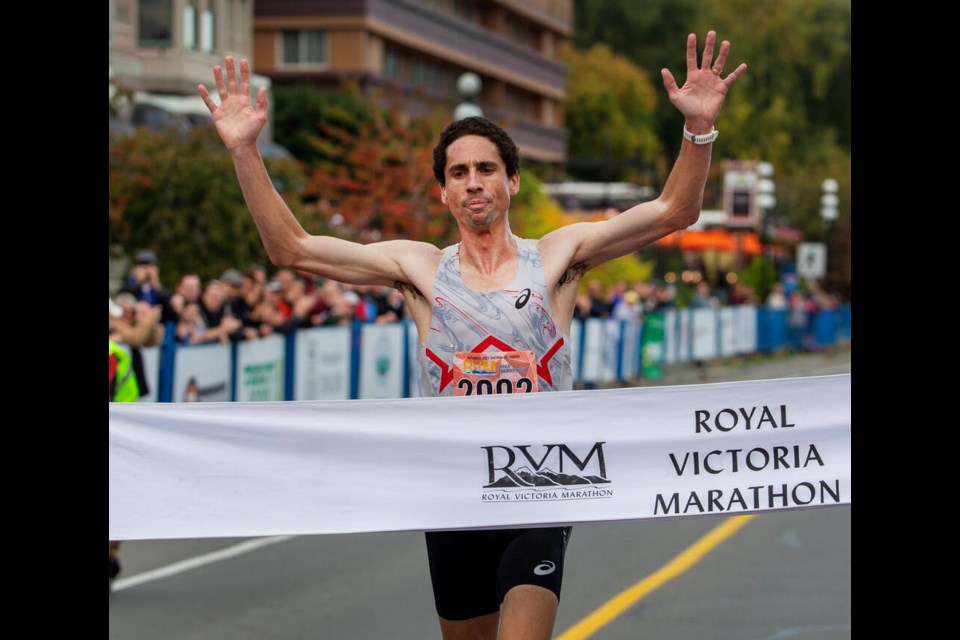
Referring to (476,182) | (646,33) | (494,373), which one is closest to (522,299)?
(494,373)

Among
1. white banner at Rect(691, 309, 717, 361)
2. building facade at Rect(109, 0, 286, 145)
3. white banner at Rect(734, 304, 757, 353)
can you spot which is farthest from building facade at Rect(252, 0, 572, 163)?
white banner at Rect(691, 309, 717, 361)

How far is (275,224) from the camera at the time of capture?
542 centimetres

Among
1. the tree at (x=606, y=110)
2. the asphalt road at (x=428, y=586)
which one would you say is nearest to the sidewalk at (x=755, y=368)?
the asphalt road at (x=428, y=586)

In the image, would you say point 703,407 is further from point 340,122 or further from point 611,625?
point 340,122

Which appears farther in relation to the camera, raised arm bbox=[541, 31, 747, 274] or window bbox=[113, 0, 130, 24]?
window bbox=[113, 0, 130, 24]

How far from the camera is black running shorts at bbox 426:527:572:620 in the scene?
540 cm

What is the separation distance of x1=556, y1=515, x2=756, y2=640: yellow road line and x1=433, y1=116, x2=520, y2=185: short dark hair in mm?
3673

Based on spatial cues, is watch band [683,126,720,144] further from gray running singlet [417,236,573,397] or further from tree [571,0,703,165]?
tree [571,0,703,165]

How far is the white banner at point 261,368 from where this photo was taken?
657 inches

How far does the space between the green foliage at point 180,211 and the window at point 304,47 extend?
114 ft

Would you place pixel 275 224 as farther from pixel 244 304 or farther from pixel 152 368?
pixel 244 304

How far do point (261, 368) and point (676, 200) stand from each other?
12.2 m

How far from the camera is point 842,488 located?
5691mm
